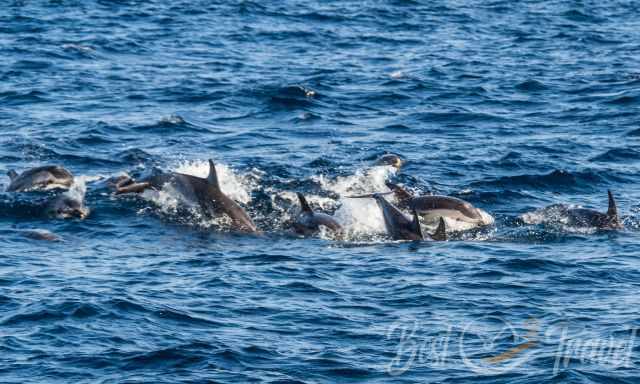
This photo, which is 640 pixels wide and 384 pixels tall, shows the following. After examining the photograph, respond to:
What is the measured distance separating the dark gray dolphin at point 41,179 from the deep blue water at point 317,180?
20.1 inches

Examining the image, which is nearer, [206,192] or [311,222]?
[311,222]

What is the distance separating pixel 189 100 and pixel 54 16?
1419 cm

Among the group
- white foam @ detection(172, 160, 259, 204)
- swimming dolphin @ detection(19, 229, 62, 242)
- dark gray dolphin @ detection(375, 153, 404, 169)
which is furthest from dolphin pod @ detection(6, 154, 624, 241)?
dark gray dolphin @ detection(375, 153, 404, 169)

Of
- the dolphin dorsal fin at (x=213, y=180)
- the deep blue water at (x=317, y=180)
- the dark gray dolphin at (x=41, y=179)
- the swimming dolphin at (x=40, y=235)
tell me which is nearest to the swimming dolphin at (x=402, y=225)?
the deep blue water at (x=317, y=180)

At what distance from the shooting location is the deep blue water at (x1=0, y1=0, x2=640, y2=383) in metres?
17.1

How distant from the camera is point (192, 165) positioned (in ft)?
93.0

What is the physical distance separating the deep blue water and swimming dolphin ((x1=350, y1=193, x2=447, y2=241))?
0.89ft

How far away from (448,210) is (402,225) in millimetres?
1424

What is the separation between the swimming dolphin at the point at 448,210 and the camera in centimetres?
2402

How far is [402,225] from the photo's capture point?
23188 millimetres

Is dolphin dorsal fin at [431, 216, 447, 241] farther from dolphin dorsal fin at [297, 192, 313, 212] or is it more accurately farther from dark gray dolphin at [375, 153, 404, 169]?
dark gray dolphin at [375, 153, 404, 169]

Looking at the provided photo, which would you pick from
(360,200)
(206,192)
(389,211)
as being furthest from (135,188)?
(389,211)

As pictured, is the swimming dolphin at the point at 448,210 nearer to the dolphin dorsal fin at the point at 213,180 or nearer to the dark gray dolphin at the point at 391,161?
the dolphin dorsal fin at the point at 213,180

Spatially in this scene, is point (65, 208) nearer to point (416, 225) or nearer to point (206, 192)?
point (206, 192)
